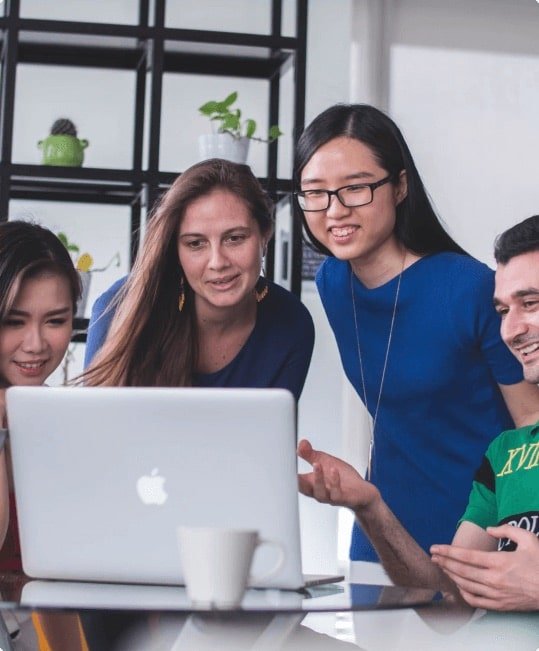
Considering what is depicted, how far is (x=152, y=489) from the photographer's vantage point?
49.4 inches

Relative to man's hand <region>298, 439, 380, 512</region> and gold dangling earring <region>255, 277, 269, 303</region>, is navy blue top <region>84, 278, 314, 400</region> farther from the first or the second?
man's hand <region>298, 439, 380, 512</region>

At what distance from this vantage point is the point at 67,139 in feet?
11.5

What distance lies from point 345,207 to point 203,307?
1.19 feet

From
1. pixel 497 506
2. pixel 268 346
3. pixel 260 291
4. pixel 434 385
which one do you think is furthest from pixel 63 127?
pixel 497 506

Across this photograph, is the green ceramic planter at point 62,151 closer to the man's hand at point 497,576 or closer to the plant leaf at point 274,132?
the plant leaf at point 274,132

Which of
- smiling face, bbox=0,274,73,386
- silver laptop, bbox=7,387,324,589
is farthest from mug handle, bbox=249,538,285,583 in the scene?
smiling face, bbox=0,274,73,386

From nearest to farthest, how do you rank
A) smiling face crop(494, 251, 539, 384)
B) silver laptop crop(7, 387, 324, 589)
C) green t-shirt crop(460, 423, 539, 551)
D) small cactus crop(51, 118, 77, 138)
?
silver laptop crop(7, 387, 324, 589) → green t-shirt crop(460, 423, 539, 551) → smiling face crop(494, 251, 539, 384) → small cactus crop(51, 118, 77, 138)

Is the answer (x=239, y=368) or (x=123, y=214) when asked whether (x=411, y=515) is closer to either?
(x=239, y=368)

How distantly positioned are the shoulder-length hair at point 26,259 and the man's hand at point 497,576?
0.94 metres

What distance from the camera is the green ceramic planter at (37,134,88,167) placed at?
11.5ft

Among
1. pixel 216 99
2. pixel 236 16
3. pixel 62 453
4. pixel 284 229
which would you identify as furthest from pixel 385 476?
pixel 236 16

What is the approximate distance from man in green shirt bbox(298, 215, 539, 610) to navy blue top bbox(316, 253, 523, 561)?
279 millimetres

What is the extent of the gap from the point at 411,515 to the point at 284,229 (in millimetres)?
1782

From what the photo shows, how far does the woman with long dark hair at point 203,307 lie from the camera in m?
2.12
